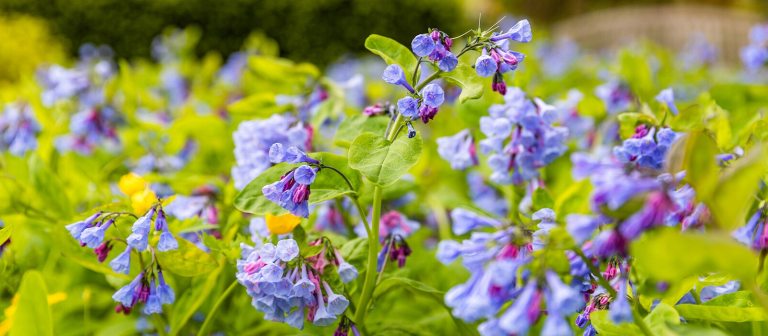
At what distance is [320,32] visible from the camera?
9680 millimetres

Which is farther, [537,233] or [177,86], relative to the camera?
[177,86]

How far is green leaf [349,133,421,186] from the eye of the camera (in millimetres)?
1011

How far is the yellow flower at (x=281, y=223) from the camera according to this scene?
1.13m

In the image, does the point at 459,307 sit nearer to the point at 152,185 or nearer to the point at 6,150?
the point at 152,185

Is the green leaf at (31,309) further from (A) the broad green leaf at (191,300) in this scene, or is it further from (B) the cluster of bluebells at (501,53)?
(B) the cluster of bluebells at (501,53)

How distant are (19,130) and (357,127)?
1.16m

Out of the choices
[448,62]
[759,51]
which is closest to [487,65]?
[448,62]

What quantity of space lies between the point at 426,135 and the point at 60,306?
172cm

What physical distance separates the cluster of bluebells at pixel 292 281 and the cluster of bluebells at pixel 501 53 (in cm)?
35

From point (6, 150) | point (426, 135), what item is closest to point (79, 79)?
point (6, 150)

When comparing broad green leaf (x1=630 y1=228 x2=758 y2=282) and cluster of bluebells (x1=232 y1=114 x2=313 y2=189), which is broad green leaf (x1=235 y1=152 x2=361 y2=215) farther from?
broad green leaf (x1=630 y1=228 x2=758 y2=282)

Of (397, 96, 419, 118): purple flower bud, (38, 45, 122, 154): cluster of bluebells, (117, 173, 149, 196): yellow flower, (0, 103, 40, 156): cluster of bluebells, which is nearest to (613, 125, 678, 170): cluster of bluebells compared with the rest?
(397, 96, 419, 118): purple flower bud

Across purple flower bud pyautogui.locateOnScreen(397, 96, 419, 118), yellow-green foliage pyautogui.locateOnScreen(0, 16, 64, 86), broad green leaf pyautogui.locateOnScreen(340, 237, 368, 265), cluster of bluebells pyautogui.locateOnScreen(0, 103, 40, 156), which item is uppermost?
purple flower bud pyautogui.locateOnScreen(397, 96, 419, 118)

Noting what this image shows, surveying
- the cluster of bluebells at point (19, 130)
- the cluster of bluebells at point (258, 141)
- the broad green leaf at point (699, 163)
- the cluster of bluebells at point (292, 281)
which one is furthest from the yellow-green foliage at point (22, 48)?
the broad green leaf at point (699, 163)
